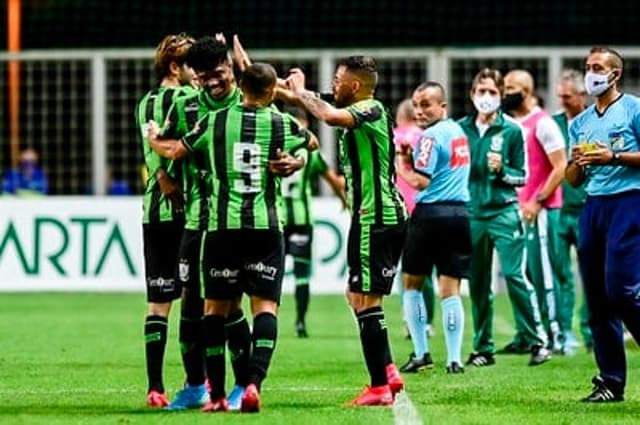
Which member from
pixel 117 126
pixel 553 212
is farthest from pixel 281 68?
pixel 553 212

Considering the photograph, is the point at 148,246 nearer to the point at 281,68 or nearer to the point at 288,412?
the point at 288,412

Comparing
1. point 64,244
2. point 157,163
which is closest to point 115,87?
point 64,244

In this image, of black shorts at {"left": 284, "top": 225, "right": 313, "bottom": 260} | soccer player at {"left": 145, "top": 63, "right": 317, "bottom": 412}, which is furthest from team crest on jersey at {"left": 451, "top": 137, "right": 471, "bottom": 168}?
black shorts at {"left": 284, "top": 225, "right": 313, "bottom": 260}

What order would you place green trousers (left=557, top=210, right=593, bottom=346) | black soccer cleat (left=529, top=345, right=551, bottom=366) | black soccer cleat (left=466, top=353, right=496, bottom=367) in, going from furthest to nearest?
green trousers (left=557, top=210, right=593, bottom=346), black soccer cleat (left=529, top=345, right=551, bottom=366), black soccer cleat (left=466, top=353, right=496, bottom=367)

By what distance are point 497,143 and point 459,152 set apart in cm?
125

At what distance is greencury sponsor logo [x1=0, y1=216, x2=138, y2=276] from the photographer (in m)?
24.4

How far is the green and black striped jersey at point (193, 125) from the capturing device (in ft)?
38.9

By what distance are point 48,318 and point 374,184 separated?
29.2ft

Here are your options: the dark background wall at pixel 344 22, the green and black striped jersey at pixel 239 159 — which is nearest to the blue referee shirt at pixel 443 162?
the green and black striped jersey at pixel 239 159

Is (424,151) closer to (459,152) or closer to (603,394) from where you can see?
(459,152)

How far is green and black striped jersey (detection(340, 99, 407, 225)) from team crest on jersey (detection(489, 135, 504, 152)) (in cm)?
359

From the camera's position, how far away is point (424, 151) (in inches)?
570

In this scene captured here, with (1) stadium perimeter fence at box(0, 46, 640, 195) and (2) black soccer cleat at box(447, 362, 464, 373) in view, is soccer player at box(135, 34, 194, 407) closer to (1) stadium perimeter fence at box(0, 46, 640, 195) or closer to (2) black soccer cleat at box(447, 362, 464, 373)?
(2) black soccer cleat at box(447, 362, 464, 373)

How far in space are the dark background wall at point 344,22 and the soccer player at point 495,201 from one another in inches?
512
